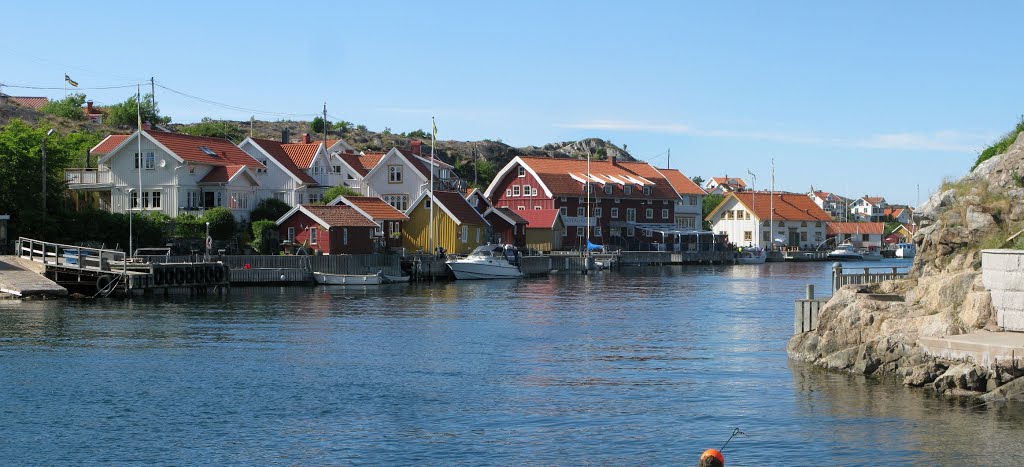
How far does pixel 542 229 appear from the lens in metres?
94.2

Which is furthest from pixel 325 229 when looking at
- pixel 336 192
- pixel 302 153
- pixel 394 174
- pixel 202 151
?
pixel 394 174

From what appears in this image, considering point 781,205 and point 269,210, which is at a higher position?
point 781,205

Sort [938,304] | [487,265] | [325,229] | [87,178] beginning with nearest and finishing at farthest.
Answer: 1. [938,304]
2. [325,229]
3. [487,265]
4. [87,178]

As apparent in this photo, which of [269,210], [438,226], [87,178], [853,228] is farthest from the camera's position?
[853,228]

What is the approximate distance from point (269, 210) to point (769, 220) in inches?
2834

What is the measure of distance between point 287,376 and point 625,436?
35.9 feet

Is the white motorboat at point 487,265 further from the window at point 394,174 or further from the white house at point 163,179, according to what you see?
the white house at point 163,179

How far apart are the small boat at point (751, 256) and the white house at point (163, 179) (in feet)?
182

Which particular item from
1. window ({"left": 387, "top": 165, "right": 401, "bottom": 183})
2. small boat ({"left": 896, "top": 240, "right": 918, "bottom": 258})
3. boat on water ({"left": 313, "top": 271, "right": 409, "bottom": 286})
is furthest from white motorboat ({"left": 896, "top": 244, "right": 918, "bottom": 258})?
boat on water ({"left": 313, "top": 271, "right": 409, "bottom": 286})

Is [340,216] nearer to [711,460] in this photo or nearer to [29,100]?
[711,460]

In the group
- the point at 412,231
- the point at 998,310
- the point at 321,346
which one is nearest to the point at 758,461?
the point at 998,310

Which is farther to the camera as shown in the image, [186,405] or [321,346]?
[321,346]

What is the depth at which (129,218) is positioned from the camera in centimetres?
6450

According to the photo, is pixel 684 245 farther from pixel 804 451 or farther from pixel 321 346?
pixel 804 451
